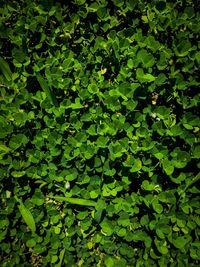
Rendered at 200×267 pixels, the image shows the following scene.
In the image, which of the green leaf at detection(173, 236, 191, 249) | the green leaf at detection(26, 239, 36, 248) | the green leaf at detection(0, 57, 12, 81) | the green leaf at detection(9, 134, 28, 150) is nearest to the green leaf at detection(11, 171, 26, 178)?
the green leaf at detection(9, 134, 28, 150)

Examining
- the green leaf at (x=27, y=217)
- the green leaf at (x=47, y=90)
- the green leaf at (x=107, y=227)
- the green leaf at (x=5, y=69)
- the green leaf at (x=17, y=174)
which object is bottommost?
the green leaf at (x=107, y=227)

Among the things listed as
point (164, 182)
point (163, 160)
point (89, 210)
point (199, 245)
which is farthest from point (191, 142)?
point (89, 210)

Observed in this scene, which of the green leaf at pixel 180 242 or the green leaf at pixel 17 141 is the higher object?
the green leaf at pixel 17 141

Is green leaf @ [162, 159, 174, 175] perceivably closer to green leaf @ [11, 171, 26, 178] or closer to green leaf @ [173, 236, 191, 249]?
green leaf @ [173, 236, 191, 249]

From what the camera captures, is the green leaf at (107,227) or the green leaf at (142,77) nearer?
the green leaf at (142,77)

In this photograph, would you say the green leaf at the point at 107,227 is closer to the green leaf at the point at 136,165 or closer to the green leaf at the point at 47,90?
the green leaf at the point at 136,165

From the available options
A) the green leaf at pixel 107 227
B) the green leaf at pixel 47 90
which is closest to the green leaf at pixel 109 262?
the green leaf at pixel 107 227

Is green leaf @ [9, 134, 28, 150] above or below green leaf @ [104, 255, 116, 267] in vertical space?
above

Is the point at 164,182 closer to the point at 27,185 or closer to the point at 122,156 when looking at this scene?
the point at 122,156
